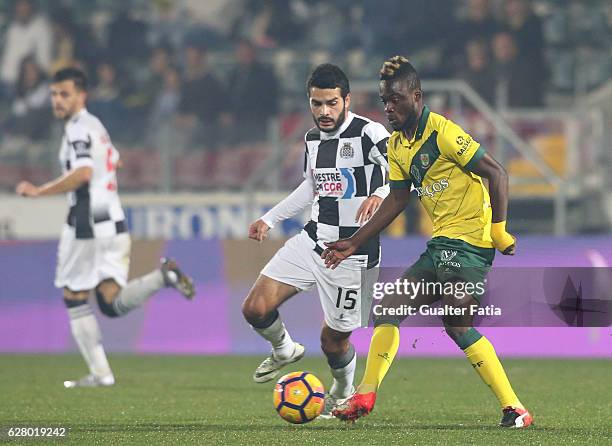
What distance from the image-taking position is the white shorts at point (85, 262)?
10.6 metres

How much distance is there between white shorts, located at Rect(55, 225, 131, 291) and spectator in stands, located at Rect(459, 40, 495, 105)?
6850 millimetres

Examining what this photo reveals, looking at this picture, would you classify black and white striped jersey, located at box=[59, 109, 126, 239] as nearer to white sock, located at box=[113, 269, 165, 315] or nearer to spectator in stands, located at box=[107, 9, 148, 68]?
white sock, located at box=[113, 269, 165, 315]

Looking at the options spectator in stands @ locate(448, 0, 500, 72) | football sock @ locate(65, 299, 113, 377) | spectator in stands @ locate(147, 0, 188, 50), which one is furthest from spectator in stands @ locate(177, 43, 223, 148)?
football sock @ locate(65, 299, 113, 377)

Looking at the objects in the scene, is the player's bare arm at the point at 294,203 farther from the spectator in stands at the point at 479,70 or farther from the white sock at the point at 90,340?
the spectator in stands at the point at 479,70

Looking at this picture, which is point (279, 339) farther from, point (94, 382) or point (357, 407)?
point (94, 382)

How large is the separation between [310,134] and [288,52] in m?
10.4

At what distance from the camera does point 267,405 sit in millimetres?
8820

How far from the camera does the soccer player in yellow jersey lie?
6.98 meters

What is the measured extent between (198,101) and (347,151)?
9848mm

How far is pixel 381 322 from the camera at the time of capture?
7105 mm

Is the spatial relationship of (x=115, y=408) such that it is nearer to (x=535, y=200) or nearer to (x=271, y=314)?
(x=271, y=314)

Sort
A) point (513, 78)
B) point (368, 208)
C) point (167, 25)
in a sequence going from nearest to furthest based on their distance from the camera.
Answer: point (368, 208) → point (513, 78) → point (167, 25)

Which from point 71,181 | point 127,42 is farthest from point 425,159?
point 127,42

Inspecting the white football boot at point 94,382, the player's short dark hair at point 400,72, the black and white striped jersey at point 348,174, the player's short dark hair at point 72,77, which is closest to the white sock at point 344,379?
the black and white striped jersey at point 348,174
